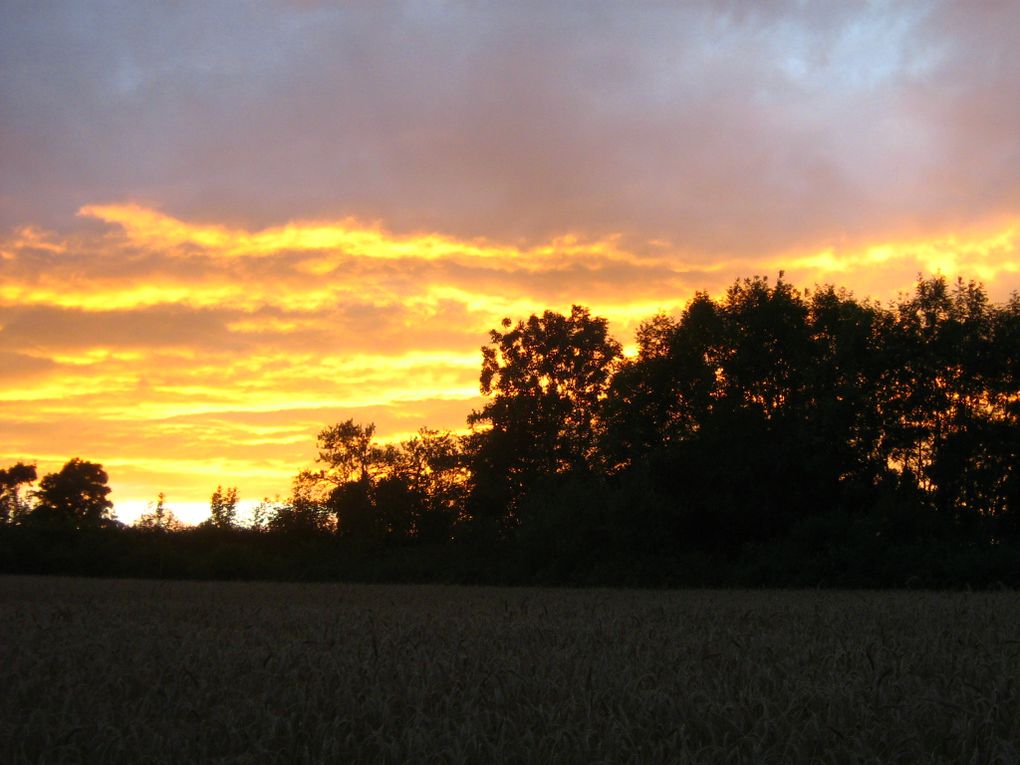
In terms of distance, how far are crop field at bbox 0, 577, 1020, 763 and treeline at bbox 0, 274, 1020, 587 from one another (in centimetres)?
2294

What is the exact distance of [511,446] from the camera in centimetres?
5897

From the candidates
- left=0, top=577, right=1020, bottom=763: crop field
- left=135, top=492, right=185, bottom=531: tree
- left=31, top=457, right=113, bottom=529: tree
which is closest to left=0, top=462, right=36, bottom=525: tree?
left=31, top=457, right=113, bottom=529: tree

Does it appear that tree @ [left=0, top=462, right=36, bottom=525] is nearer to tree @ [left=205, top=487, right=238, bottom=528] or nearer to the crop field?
tree @ [left=205, top=487, right=238, bottom=528]

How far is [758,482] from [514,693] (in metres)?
35.2

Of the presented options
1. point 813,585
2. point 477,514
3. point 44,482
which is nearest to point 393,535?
point 477,514

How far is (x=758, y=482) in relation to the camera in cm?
4097

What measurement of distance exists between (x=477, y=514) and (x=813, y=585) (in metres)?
27.1

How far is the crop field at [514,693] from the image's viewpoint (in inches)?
225

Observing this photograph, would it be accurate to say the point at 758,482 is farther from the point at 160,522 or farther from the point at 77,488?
the point at 77,488

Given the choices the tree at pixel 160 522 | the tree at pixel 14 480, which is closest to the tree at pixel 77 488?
the tree at pixel 14 480

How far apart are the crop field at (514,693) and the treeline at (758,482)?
22.9 metres

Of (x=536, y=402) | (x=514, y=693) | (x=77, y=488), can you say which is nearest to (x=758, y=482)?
(x=536, y=402)

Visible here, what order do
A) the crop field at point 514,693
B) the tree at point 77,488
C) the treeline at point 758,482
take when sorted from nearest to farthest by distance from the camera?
1. the crop field at point 514,693
2. the treeline at point 758,482
3. the tree at point 77,488

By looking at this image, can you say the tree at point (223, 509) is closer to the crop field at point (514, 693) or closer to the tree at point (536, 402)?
the tree at point (536, 402)
